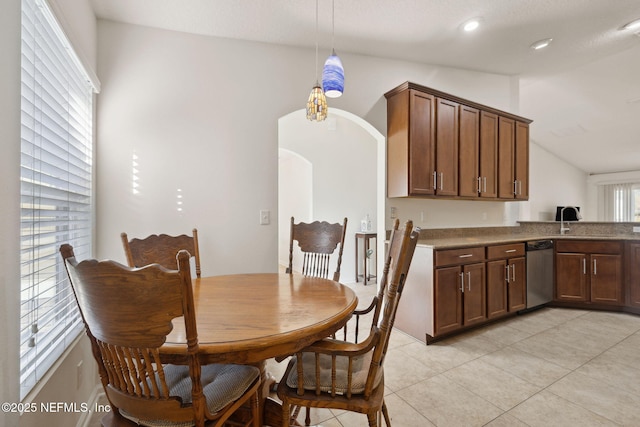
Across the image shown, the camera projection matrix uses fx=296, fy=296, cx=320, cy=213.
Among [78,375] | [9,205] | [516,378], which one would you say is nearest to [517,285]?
[516,378]

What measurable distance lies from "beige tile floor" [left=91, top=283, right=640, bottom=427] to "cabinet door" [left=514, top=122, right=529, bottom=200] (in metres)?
1.51

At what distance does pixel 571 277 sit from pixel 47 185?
4.84 m

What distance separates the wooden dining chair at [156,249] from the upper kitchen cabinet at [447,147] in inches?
77.1

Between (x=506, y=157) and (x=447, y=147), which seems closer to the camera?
(x=447, y=147)

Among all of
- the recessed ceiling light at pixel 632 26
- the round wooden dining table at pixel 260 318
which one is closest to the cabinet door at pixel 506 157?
the recessed ceiling light at pixel 632 26

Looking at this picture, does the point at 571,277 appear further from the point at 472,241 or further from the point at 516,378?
the point at 516,378

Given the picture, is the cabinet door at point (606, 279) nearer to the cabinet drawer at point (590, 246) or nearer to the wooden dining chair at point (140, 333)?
the cabinet drawer at point (590, 246)

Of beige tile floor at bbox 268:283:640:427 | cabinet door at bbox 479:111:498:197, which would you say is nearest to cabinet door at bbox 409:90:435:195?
cabinet door at bbox 479:111:498:197

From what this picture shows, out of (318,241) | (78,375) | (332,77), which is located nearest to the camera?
(78,375)

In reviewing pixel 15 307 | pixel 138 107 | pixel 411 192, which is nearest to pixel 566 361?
pixel 411 192

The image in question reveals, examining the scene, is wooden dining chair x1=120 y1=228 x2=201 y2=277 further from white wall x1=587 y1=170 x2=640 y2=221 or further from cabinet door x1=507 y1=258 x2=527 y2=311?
white wall x1=587 y1=170 x2=640 y2=221

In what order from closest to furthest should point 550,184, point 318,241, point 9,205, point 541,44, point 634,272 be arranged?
point 9,205 < point 318,241 < point 541,44 < point 634,272 < point 550,184

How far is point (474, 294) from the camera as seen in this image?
2.80 meters

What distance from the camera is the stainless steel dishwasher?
3.29 m
